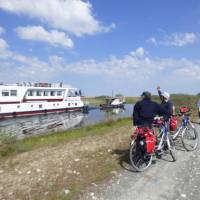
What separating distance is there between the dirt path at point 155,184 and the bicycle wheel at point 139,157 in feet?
0.59

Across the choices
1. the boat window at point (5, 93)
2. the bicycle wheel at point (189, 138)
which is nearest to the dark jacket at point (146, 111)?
the bicycle wheel at point (189, 138)

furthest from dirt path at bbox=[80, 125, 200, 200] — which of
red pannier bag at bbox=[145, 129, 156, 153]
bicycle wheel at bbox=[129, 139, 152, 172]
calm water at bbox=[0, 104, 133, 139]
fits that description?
calm water at bbox=[0, 104, 133, 139]

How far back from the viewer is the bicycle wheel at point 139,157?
7170mm

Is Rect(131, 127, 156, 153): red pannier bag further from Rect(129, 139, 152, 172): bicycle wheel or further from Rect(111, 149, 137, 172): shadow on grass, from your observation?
Rect(111, 149, 137, 172): shadow on grass

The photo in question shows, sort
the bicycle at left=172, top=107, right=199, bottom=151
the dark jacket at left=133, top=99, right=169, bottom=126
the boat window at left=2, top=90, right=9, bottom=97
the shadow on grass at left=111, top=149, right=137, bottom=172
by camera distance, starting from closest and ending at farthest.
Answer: the dark jacket at left=133, top=99, right=169, bottom=126 < the shadow on grass at left=111, top=149, right=137, bottom=172 < the bicycle at left=172, top=107, right=199, bottom=151 < the boat window at left=2, top=90, right=9, bottom=97

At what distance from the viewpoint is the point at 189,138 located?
34.6 ft

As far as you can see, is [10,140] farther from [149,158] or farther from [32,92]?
[32,92]

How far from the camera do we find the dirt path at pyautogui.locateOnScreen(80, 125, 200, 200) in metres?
5.55

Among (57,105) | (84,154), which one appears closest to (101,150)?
(84,154)

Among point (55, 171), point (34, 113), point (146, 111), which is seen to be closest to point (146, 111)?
point (146, 111)

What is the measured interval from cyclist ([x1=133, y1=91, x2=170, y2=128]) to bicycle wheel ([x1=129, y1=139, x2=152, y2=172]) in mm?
619

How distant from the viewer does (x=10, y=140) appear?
40.0 feet

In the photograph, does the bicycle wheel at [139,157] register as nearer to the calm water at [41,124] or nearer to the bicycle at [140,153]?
the bicycle at [140,153]

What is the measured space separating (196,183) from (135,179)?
1.41 metres
